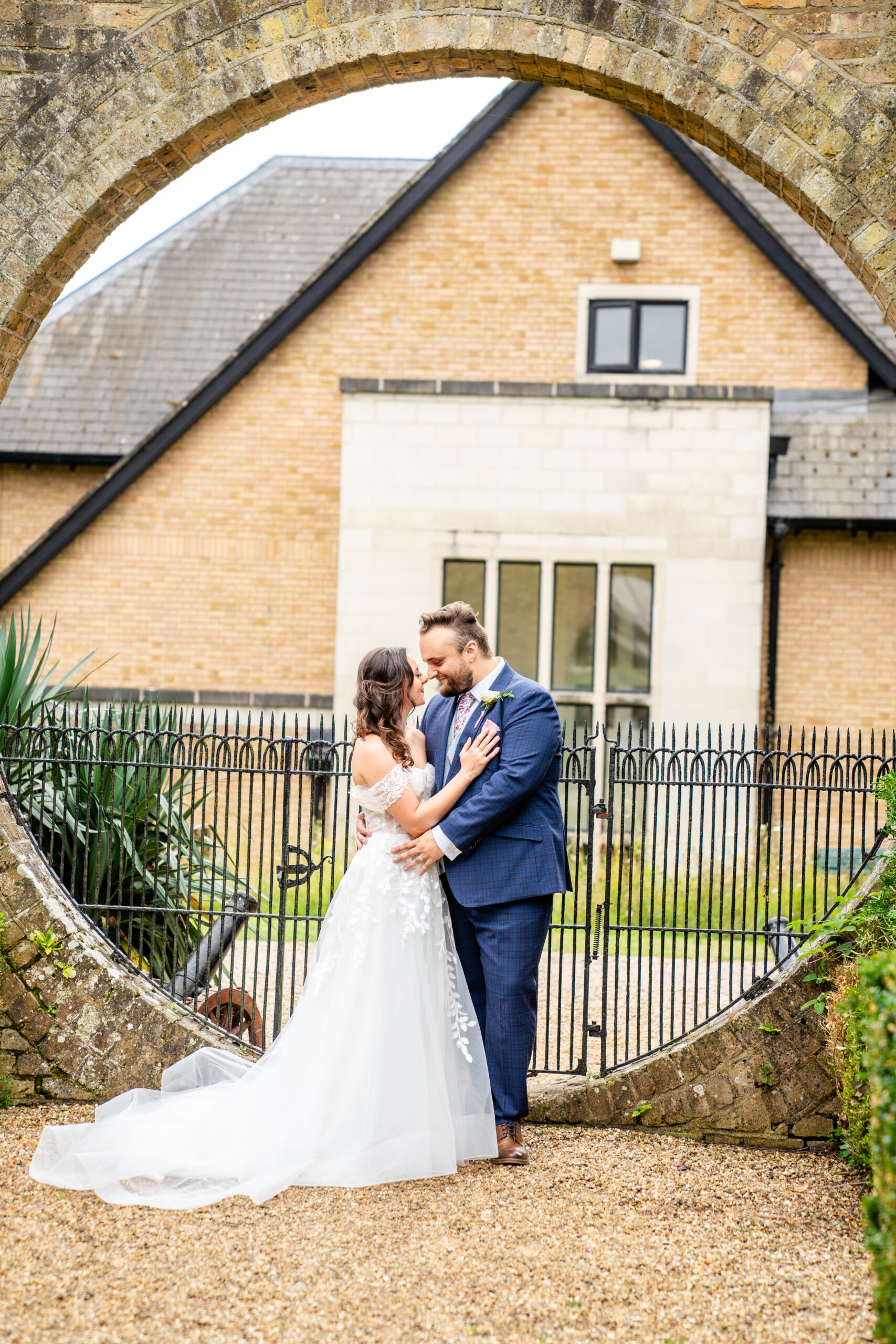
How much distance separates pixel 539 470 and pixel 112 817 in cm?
845

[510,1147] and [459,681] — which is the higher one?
[459,681]

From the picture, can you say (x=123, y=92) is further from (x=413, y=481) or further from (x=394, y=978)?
(x=413, y=481)

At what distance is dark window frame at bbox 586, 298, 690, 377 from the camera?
45.2ft

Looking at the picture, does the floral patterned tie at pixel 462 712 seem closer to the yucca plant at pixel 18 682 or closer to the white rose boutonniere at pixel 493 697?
the white rose boutonniere at pixel 493 697

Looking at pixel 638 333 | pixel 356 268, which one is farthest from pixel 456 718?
pixel 356 268

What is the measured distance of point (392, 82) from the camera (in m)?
5.08

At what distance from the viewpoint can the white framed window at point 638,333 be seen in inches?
542

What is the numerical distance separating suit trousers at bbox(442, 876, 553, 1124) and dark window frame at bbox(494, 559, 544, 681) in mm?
8436

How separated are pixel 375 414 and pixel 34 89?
8.08 m

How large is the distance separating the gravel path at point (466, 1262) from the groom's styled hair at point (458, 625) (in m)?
2.14

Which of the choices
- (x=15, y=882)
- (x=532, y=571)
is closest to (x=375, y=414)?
(x=532, y=571)

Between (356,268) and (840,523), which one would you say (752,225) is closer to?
(840,523)

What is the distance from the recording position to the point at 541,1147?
15.3 feet

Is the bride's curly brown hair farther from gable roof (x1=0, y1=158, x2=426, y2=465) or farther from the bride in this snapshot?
gable roof (x1=0, y1=158, x2=426, y2=465)
